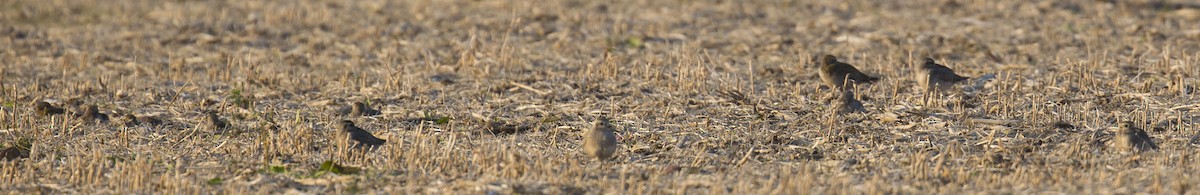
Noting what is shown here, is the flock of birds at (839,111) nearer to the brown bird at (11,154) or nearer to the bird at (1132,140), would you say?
the bird at (1132,140)

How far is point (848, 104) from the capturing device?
37.1 feet

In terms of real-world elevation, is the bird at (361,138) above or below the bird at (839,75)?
below

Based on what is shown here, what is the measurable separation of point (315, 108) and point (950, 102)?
514 centimetres

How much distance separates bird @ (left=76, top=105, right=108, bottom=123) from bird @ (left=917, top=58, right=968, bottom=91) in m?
6.45

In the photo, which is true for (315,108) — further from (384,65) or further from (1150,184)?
(1150,184)

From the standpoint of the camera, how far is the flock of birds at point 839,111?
950 cm

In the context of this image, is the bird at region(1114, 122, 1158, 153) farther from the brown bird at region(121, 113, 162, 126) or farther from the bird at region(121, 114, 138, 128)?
the bird at region(121, 114, 138, 128)

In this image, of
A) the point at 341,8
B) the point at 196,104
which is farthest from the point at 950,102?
the point at 341,8

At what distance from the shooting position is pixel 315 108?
1233cm

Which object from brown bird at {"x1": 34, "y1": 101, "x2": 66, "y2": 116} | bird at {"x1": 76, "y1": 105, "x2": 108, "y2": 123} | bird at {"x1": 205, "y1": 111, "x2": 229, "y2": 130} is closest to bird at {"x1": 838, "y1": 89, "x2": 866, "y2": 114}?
bird at {"x1": 205, "y1": 111, "x2": 229, "y2": 130}

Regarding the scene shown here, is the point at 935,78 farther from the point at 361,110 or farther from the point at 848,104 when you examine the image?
the point at 361,110

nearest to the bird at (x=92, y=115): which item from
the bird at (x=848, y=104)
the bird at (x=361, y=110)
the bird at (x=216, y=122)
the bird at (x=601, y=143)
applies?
the bird at (x=216, y=122)

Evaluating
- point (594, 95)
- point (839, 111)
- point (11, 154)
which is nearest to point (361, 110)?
point (594, 95)

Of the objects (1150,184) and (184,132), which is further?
(184,132)
